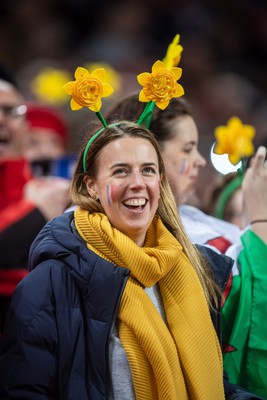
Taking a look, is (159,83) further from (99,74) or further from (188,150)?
(188,150)

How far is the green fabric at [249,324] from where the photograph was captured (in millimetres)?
2186

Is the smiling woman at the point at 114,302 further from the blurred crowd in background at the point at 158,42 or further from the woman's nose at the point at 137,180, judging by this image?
the blurred crowd in background at the point at 158,42

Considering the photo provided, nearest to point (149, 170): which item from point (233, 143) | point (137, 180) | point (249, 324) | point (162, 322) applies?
point (137, 180)

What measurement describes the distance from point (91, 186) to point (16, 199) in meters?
1.15

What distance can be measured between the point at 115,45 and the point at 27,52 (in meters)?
0.84

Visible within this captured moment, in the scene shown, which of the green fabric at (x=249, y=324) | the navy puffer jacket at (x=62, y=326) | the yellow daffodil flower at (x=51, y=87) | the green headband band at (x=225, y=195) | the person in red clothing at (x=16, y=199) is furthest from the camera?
the yellow daffodil flower at (x=51, y=87)

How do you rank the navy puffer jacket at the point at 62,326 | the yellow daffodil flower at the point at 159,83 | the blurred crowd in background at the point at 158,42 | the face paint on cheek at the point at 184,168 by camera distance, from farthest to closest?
the blurred crowd in background at the point at 158,42, the face paint on cheek at the point at 184,168, the yellow daffodil flower at the point at 159,83, the navy puffer jacket at the point at 62,326

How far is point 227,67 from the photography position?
6.62 meters

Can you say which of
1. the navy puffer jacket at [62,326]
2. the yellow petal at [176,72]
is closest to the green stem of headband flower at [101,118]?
the yellow petal at [176,72]

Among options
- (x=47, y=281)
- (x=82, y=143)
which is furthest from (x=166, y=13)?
(x=47, y=281)

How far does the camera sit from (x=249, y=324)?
7.24ft

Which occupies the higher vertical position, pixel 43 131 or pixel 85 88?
pixel 43 131

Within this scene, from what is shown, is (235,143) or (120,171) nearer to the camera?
(120,171)

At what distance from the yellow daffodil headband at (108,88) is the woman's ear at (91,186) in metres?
0.03
